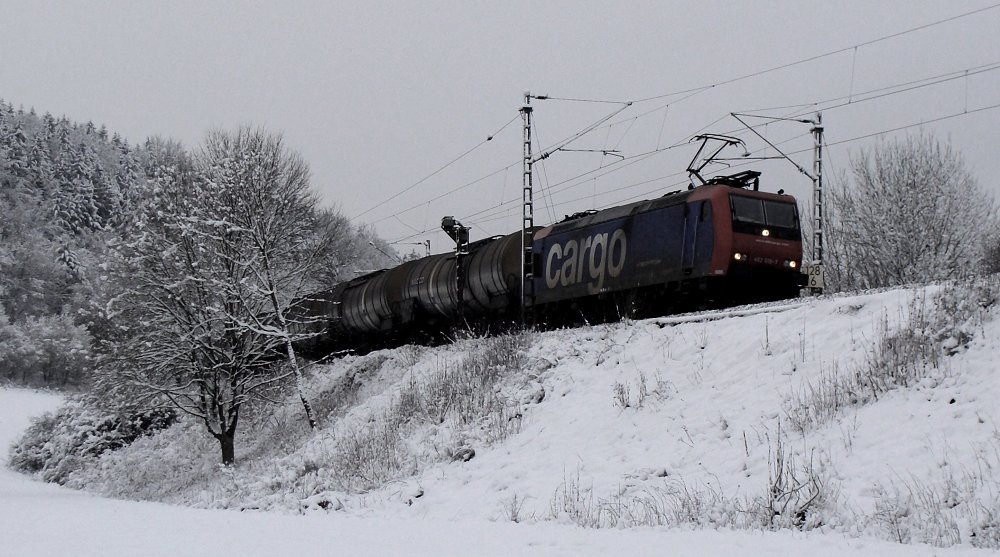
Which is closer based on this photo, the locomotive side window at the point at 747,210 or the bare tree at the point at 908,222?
the locomotive side window at the point at 747,210

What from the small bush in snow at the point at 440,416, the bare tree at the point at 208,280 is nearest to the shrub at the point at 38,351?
the bare tree at the point at 208,280

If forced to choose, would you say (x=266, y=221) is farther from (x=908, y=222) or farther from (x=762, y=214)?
(x=908, y=222)

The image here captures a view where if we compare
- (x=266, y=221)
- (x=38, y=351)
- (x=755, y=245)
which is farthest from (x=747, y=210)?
(x=38, y=351)

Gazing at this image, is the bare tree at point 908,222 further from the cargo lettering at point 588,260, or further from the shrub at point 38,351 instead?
the shrub at point 38,351

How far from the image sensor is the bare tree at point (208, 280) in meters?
22.6

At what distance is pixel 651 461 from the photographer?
11.1 meters

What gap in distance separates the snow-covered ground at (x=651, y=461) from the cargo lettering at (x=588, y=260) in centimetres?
223

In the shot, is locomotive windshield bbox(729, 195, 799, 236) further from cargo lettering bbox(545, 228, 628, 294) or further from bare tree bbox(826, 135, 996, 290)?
bare tree bbox(826, 135, 996, 290)

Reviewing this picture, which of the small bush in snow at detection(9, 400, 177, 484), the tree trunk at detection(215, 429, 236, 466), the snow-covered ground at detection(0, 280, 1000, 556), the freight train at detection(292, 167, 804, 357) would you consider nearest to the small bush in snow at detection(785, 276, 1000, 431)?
the snow-covered ground at detection(0, 280, 1000, 556)

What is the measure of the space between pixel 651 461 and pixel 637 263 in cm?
774

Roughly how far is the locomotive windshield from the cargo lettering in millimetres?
2701

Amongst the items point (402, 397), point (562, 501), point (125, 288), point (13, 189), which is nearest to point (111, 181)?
point (13, 189)

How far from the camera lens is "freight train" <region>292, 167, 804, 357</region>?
→ 1684 cm

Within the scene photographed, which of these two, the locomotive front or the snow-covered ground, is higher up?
the locomotive front
